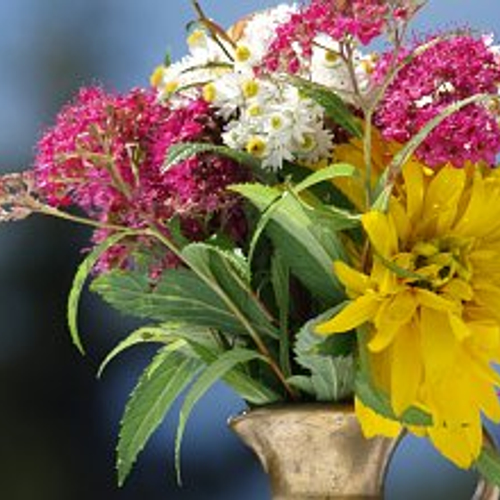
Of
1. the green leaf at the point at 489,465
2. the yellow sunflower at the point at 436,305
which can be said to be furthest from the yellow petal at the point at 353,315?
the green leaf at the point at 489,465

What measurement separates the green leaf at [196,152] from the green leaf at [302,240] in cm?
2

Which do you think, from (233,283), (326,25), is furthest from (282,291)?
(326,25)

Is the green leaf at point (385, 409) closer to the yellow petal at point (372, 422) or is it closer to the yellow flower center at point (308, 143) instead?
the yellow petal at point (372, 422)

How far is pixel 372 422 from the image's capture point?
740 millimetres

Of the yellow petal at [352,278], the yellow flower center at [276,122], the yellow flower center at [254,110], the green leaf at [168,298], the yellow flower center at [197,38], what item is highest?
the yellow flower center at [197,38]

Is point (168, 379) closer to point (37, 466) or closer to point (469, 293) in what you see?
point (469, 293)

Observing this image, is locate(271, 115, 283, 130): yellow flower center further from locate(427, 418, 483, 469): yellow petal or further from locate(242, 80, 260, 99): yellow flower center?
locate(427, 418, 483, 469): yellow petal

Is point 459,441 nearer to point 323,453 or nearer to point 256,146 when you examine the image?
point 323,453

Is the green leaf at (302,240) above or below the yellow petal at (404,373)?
above

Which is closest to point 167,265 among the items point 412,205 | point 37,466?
point 412,205

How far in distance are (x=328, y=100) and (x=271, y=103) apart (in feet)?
0.13

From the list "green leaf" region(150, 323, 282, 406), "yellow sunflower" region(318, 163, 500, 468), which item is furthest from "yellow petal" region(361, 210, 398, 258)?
"green leaf" region(150, 323, 282, 406)

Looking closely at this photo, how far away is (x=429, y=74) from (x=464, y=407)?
0.53 ft

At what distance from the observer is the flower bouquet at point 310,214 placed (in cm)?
72
